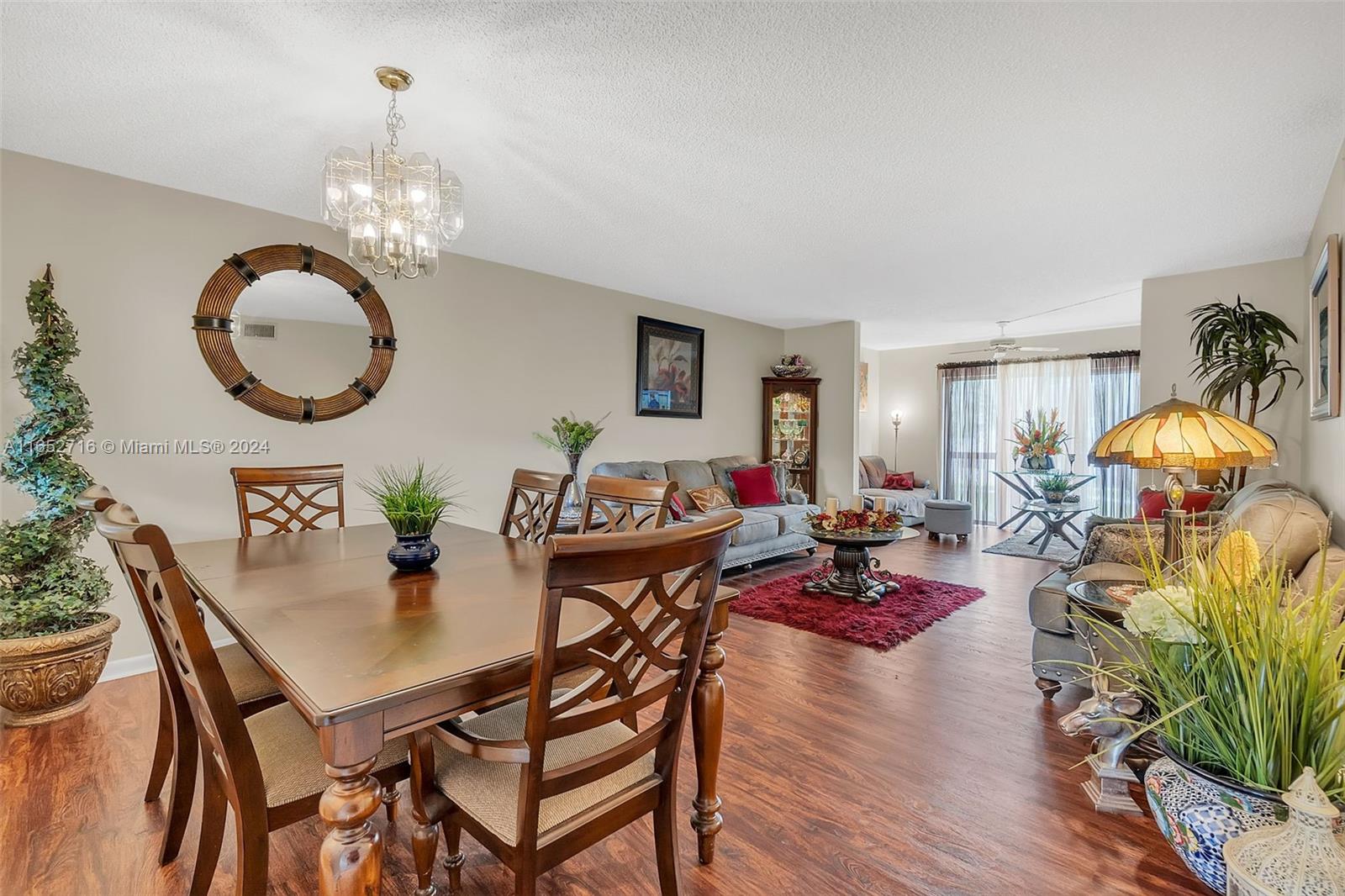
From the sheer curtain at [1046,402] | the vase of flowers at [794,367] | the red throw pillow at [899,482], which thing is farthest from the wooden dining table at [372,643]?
the sheer curtain at [1046,402]

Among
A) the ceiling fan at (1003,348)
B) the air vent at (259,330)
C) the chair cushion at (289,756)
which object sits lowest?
the chair cushion at (289,756)

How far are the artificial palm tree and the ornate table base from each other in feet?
7.64

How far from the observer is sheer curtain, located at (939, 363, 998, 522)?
7.75 m

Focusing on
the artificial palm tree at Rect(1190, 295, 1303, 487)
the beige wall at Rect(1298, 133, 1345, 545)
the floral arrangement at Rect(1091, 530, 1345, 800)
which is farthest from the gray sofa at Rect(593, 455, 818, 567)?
the floral arrangement at Rect(1091, 530, 1345, 800)

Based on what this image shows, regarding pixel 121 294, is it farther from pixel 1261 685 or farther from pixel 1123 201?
pixel 1123 201

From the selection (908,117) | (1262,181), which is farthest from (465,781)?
(1262,181)

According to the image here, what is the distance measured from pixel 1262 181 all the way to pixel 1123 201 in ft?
1.83

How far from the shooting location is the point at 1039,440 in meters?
6.73

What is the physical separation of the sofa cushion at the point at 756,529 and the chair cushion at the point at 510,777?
3399mm

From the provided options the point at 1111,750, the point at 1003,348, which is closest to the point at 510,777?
the point at 1111,750

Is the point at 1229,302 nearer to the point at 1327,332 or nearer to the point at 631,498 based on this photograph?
the point at 1327,332

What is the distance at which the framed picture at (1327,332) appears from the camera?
2.69 m

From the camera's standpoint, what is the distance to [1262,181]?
2916 mm

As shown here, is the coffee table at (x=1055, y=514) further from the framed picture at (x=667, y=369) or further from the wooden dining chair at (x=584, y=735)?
the wooden dining chair at (x=584, y=735)
